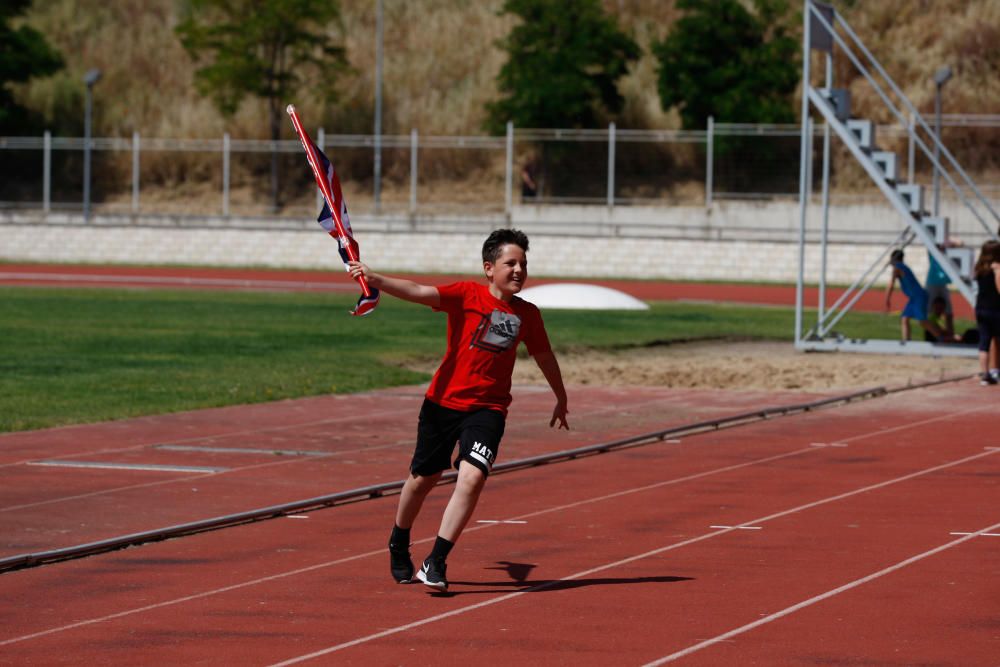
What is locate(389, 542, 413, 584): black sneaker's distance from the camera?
8625mm

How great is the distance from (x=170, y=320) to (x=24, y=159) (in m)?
27.9

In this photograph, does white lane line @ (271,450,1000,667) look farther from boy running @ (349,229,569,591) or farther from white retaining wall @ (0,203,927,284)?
white retaining wall @ (0,203,927,284)

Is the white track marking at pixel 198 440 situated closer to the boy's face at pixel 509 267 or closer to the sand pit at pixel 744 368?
the sand pit at pixel 744 368

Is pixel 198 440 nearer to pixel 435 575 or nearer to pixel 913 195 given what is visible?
pixel 435 575

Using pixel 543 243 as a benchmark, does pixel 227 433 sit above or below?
below

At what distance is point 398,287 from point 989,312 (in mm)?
13740

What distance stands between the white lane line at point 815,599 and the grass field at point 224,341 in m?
8.60

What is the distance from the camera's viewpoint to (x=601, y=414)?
55.9 ft

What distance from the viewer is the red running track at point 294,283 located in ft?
129

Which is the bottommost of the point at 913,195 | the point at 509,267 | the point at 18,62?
the point at 509,267

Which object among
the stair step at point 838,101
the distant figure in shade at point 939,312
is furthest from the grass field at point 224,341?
the stair step at point 838,101

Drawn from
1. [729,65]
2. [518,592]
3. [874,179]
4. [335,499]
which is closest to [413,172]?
[729,65]

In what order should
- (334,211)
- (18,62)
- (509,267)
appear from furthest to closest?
1. (18,62)
2. (509,267)
3. (334,211)

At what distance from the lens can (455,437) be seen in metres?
8.59
